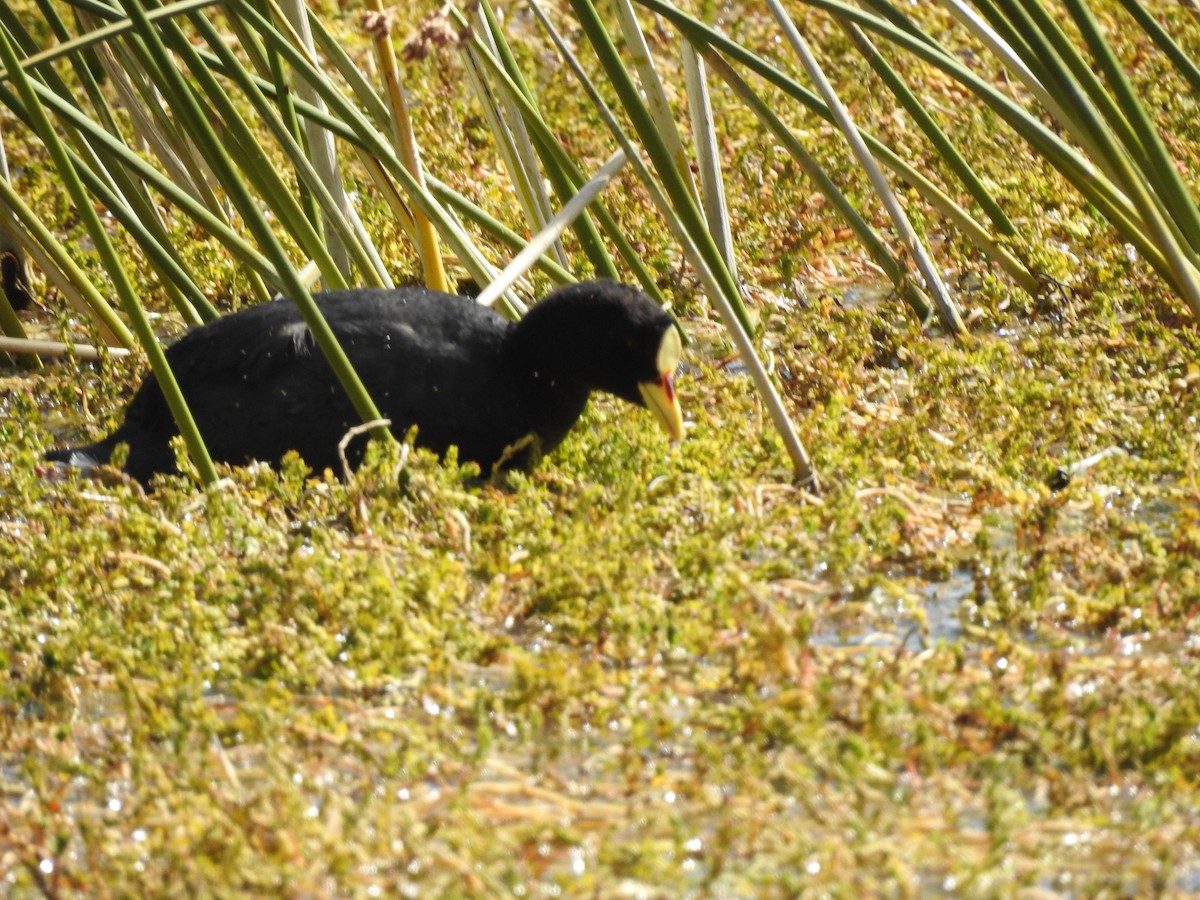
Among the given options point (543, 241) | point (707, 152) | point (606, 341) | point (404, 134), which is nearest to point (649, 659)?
point (606, 341)

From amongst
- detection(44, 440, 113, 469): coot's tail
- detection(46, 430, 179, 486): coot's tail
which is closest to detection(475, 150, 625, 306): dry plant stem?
detection(46, 430, 179, 486): coot's tail

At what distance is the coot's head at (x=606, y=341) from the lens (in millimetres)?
3898

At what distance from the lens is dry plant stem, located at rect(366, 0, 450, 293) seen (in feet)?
12.6

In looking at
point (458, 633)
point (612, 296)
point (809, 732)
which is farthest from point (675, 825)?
point (612, 296)

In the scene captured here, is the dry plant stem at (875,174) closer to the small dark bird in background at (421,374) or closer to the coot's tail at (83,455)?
the small dark bird in background at (421,374)

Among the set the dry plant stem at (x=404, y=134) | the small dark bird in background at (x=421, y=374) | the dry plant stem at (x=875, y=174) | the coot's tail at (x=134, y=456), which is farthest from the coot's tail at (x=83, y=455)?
the dry plant stem at (x=875, y=174)

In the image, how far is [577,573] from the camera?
10.2 ft

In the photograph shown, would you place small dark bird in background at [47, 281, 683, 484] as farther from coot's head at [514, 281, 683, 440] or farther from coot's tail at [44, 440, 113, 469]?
coot's tail at [44, 440, 113, 469]

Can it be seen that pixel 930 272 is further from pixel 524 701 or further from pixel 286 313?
pixel 524 701

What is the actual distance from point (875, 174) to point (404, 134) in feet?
4.16

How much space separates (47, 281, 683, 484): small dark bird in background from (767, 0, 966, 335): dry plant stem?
70 centimetres

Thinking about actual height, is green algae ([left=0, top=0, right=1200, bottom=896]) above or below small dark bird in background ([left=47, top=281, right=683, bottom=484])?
below

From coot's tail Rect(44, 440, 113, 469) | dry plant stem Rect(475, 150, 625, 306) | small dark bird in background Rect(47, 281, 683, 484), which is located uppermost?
dry plant stem Rect(475, 150, 625, 306)

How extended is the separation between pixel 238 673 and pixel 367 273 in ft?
4.98
